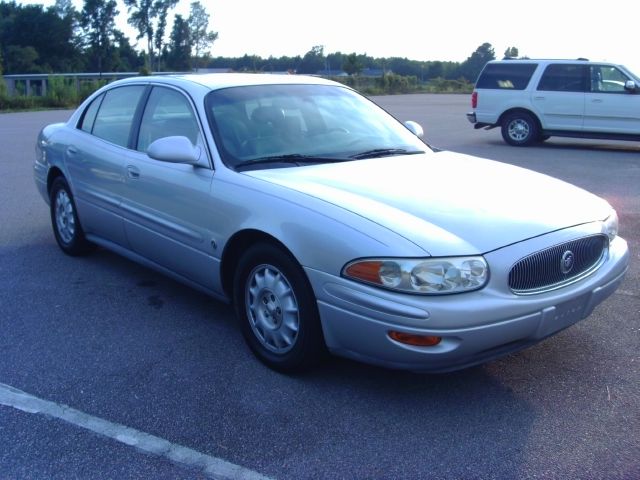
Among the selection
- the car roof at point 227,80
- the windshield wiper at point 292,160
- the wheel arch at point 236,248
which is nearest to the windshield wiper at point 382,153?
the windshield wiper at point 292,160

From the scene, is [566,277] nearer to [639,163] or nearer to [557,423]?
[557,423]

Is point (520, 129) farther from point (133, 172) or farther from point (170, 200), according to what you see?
point (170, 200)

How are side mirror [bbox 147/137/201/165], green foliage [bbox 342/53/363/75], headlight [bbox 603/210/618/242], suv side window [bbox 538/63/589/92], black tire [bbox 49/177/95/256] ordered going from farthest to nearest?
green foliage [bbox 342/53/363/75] < suv side window [bbox 538/63/589/92] < black tire [bbox 49/177/95/256] < side mirror [bbox 147/137/201/165] < headlight [bbox 603/210/618/242]

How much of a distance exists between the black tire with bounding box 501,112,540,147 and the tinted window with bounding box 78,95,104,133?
36.1ft

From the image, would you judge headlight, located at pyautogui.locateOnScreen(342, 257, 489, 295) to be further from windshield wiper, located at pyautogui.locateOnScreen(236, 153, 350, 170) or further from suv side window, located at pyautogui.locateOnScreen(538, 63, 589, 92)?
suv side window, located at pyautogui.locateOnScreen(538, 63, 589, 92)

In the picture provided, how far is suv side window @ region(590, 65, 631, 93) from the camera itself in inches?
543

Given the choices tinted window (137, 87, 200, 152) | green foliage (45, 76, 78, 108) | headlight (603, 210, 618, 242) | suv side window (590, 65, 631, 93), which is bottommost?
green foliage (45, 76, 78, 108)

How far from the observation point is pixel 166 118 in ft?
16.0

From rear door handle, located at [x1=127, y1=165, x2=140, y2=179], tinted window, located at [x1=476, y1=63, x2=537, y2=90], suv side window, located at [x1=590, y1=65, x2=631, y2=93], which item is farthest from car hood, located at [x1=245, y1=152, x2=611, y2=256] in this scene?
tinted window, located at [x1=476, y1=63, x2=537, y2=90]

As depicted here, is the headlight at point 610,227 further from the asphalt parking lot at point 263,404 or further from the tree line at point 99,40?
the tree line at point 99,40

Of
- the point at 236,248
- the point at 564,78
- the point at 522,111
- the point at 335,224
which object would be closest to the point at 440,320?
the point at 335,224

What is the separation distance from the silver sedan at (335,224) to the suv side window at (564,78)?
10.2 metres

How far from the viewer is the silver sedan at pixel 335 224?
3.24 meters

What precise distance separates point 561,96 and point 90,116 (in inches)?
432
